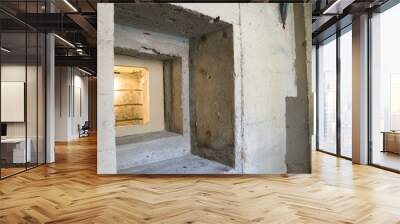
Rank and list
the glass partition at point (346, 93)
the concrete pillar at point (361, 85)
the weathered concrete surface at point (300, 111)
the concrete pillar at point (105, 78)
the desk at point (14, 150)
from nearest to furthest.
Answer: the concrete pillar at point (105, 78)
the weathered concrete surface at point (300, 111)
the desk at point (14, 150)
the concrete pillar at point (361, 85)
the glass partition at point (346, 93)

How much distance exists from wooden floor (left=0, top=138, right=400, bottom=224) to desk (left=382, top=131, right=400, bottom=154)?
3.56 feet

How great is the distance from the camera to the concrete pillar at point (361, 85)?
6000 mm

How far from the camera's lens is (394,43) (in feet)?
18.3

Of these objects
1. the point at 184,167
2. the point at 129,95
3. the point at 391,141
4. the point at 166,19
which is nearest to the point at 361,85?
the point at 391,141

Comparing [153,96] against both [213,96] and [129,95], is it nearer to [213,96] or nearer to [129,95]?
[129,95]

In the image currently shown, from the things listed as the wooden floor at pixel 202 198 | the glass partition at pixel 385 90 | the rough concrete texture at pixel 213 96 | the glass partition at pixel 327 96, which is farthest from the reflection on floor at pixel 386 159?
the rough concrete texture at pixel 213 96

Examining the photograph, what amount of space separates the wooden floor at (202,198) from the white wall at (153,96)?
0.77 meters

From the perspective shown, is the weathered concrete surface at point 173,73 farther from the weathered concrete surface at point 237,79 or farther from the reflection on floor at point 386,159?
the reflection on floor at point 386,159

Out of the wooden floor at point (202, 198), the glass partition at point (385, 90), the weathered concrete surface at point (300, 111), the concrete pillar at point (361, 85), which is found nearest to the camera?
the wooden floor at point (202, 198)

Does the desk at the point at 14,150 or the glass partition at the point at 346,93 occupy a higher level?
the glass partition at the point at 346,93

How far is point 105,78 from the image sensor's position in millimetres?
4805

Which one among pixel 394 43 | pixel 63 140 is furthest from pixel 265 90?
pixel 63 140

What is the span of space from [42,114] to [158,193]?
3.68 meters

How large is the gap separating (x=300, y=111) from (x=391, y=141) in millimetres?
2395
